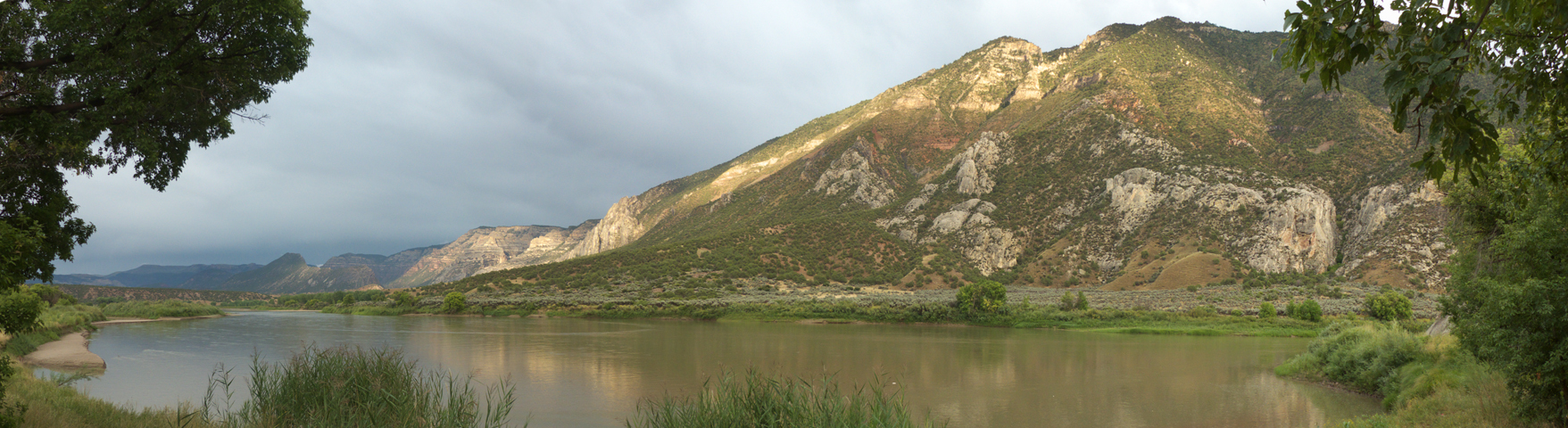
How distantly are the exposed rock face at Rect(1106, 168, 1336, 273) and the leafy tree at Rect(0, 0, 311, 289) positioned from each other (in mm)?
86557

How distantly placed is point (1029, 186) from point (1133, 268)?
21987 millimetres

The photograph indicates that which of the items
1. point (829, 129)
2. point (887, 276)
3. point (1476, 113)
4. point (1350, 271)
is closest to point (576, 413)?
point (1476, 113)

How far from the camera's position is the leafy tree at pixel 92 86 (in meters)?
8.88

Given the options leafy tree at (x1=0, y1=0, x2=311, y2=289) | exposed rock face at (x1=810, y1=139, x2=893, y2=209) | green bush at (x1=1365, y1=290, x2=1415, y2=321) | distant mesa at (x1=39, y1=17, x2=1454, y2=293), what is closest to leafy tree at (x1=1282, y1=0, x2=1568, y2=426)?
leafy tree at (x1=0, y1=0, x2=311, y2=289)

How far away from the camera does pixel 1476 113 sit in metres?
4.17

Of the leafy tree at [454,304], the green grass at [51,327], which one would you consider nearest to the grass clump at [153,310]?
the green grass at [51,327]

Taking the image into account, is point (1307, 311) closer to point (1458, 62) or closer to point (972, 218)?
point (972, 218)

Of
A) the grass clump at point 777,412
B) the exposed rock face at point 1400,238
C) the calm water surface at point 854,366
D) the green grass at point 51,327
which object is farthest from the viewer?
the exposed rock face at point 1400,238

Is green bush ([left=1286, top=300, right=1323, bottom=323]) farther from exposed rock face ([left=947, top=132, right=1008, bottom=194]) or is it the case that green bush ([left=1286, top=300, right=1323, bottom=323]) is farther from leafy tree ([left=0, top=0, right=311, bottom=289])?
leafy tree ([left=0, top=0, right=311, bottom=289])

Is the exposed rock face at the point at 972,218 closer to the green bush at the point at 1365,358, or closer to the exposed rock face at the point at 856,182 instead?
the exposed rock face at the point at 856,182

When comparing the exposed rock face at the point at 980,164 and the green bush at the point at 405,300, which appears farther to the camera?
the exposed rock face at the point at 980,164

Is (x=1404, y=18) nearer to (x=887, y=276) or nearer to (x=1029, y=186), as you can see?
(x=887, y=276)

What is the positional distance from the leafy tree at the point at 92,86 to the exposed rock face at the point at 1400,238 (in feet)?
276

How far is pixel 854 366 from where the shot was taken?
2798 cm
